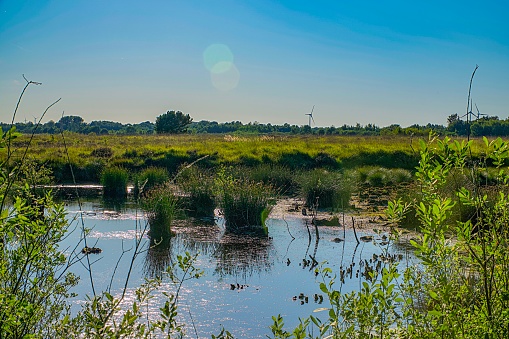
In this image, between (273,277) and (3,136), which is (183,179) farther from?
(3,136)

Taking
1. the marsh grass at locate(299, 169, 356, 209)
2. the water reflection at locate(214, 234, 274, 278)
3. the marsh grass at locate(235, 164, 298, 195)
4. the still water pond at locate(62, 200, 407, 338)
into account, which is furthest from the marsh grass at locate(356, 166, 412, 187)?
the water reflection at locate(214, 234, 274, 278)

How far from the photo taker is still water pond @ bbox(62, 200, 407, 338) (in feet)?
24.0

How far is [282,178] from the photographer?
1964 cm

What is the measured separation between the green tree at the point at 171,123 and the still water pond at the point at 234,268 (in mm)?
56816

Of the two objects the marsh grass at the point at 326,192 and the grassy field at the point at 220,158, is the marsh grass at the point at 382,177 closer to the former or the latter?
the grassy field at the point at 220,158

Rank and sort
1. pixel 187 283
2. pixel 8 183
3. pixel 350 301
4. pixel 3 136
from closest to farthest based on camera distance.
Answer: pixel 3 136
pixel 8 183
pixel 350 301
pixel 187 283

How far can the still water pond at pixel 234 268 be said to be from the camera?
7309mm

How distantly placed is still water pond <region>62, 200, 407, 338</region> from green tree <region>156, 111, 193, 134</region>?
186ft

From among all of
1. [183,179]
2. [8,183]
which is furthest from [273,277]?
[183,179]

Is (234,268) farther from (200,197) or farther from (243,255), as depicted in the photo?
(200,197)

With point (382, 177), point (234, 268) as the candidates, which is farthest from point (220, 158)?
point (234, 268)

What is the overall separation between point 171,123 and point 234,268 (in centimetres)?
6274

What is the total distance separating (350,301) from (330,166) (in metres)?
21.8

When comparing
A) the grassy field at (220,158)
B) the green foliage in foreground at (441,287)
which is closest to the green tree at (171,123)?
the grassy field at (220,158)
